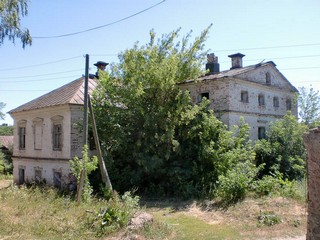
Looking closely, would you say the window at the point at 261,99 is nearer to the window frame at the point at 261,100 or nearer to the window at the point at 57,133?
the window frame at the point at 261,100

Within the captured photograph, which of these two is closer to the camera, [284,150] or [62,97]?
[284,150]

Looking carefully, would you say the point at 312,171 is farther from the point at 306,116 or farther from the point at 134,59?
the point at 306,116

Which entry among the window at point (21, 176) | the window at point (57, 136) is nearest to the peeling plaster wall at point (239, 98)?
the window at point (57, 136)

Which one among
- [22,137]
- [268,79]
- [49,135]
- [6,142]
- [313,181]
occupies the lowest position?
[313,181]

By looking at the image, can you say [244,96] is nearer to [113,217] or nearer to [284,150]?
[284,150]

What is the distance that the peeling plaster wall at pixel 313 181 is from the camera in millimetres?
6540

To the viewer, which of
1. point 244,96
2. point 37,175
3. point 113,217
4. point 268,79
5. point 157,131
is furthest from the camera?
point 268,79

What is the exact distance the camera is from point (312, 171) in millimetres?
6715

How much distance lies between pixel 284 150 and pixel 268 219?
8.96 metres

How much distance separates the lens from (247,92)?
70.4 ft

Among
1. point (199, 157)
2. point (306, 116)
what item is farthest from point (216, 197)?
point (306, 116)

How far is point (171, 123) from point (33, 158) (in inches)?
418

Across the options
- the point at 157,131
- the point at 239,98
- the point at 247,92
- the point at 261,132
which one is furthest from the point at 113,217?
the point at 261,132

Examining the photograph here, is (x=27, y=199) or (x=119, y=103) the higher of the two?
(x=119, y=103)
